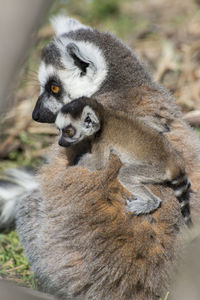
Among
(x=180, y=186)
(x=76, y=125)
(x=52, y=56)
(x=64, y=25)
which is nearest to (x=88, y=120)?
(x=76, y=125)

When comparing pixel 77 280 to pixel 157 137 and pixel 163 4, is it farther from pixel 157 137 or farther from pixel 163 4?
pixel 163 4

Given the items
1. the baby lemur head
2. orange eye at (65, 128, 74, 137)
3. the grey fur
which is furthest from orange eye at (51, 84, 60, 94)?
orange eye at (65, 128, 74, 137)

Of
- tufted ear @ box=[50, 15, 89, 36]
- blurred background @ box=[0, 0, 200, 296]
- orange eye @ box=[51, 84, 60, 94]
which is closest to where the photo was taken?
orange eye @ box=[51, 84, 60, 94]

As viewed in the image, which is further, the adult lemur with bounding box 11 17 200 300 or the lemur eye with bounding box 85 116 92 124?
the lemur eye with bounding box 85 116 92 124

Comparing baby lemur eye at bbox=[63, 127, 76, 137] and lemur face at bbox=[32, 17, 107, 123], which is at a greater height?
lemur face at bbox=[32, 17, 107, 123]

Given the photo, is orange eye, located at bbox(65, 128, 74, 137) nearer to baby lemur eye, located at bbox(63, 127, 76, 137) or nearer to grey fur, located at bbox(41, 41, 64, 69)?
baby lemur eye, located at bbox(63, 127, 76, 137)

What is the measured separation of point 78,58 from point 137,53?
270cm

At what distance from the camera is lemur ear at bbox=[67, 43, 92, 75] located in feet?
13.4

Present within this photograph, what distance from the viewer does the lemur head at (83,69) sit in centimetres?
405

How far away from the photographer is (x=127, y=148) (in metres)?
3.51

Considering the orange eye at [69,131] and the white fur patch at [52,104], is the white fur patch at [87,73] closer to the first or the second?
the white fur patch at [52,104]

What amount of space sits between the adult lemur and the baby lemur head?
0.25 metres

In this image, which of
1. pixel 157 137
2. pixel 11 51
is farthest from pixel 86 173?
pixel 11 51

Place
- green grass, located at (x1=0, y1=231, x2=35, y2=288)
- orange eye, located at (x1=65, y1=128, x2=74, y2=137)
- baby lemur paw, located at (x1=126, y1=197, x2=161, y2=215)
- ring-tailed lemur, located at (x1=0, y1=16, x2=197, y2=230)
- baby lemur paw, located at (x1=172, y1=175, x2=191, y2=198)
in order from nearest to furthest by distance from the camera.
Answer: baby lemur paw, located at (x1=126, y1=197, x2=161, y2=215), baby lemur paw, located at (x1=172, y1=175, x2=191, y2=198), orange eye, located at (x1=65, y1=128, x2=74, y2=137), ring-tailed lemur, located at (x1=0, y1=16, x2=197, y2=230), green grass, located at (x1=0, y1=231, x2=35, y2=288)
